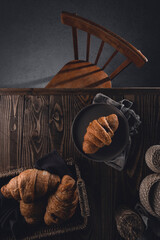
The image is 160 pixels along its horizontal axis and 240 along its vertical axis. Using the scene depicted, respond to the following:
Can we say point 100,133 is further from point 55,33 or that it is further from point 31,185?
point 55,33

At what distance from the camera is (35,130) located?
0.79 meters

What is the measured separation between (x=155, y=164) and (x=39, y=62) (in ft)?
3.81

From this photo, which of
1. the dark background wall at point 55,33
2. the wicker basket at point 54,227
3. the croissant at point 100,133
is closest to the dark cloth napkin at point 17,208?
the wicker basket at point 54,227

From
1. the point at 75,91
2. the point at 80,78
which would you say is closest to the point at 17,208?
the point at 75,91

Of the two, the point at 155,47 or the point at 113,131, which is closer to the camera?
the point at 113,131

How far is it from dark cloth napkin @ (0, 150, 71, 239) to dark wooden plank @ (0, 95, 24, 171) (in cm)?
15

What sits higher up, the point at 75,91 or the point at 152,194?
the point at 75,91

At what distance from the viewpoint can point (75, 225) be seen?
0.62 metres

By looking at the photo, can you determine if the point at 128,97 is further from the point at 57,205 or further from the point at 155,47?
the point at 155,47

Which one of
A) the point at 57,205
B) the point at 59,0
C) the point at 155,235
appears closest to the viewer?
the point at 57,205

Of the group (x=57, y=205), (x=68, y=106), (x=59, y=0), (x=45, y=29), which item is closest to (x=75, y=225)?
(x=57, y=205)

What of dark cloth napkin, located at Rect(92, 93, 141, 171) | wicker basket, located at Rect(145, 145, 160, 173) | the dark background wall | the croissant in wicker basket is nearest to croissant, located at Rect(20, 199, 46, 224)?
the croissant in wicker basket

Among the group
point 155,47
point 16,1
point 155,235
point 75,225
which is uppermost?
point 16,1

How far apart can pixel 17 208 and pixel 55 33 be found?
1.26 metres
